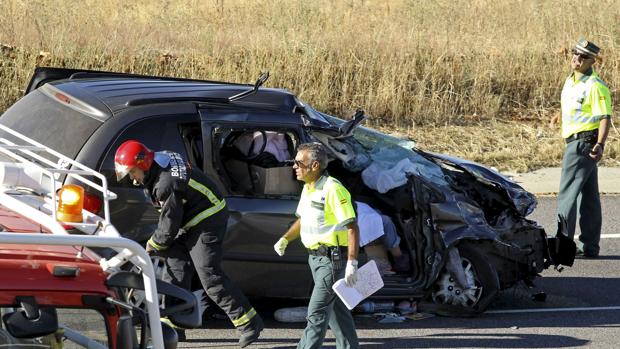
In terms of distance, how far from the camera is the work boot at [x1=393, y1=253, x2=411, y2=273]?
8227 mm

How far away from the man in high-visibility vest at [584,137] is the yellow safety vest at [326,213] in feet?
13.1

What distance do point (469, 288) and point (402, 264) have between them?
1.77 feet

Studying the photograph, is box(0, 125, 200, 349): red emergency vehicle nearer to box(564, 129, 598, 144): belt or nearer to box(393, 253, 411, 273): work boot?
box(393, 253, 411, 273): work boot

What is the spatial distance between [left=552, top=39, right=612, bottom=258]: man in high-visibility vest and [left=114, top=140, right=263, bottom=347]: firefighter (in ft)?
13.2

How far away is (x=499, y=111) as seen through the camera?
1571 centimetres

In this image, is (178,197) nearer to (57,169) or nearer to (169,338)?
(57,169)

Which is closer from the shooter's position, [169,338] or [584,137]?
[169,338]

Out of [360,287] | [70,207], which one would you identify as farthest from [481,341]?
[70,207]

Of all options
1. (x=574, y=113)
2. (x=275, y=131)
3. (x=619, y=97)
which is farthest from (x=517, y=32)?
(x=275, y=131)

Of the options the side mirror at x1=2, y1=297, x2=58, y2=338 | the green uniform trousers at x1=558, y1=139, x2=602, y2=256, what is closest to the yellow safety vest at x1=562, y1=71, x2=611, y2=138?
the green uniform trousers at x1=558, y1=139, x2=602, y2=256

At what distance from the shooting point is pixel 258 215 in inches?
302

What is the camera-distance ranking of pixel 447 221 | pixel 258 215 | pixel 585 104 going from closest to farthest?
pixel 258 215 < pixel 447 221 < pixel 585 104

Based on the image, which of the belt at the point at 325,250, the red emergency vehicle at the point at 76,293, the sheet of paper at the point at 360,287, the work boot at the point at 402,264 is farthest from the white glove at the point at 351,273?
the red emergency vehicle at the point at 76,293

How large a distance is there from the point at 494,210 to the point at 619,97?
846cm
